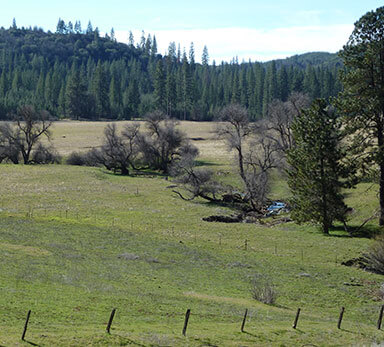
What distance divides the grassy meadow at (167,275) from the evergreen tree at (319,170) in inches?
77.6

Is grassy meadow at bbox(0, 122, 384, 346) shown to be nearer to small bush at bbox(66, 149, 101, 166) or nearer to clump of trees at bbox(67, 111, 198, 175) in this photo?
clump of trees at bbox(67, 111, 198, 175)

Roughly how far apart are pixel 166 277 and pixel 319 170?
21510mm

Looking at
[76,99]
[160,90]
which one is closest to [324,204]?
[160,90]

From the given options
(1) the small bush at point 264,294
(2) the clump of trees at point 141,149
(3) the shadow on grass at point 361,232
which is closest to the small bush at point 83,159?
(2) the clump of trees at point 141,149

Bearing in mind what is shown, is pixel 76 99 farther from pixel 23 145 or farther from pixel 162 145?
pixel 162 145

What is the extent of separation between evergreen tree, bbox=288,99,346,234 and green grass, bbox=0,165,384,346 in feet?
6.12

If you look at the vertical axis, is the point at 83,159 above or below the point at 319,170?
below

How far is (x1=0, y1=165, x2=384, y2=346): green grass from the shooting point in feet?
61.7

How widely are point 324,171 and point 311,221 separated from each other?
534cm

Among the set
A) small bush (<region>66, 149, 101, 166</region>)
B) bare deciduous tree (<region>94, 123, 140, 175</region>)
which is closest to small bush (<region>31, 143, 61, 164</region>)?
small bush (<region>66, 149, 101, 166</region>)

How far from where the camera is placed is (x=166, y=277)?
1131 inches

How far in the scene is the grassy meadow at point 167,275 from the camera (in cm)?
1875

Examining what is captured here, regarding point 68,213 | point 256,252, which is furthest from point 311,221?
point 68,213

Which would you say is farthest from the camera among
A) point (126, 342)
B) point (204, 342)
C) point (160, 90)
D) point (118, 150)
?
point (160, 90)
